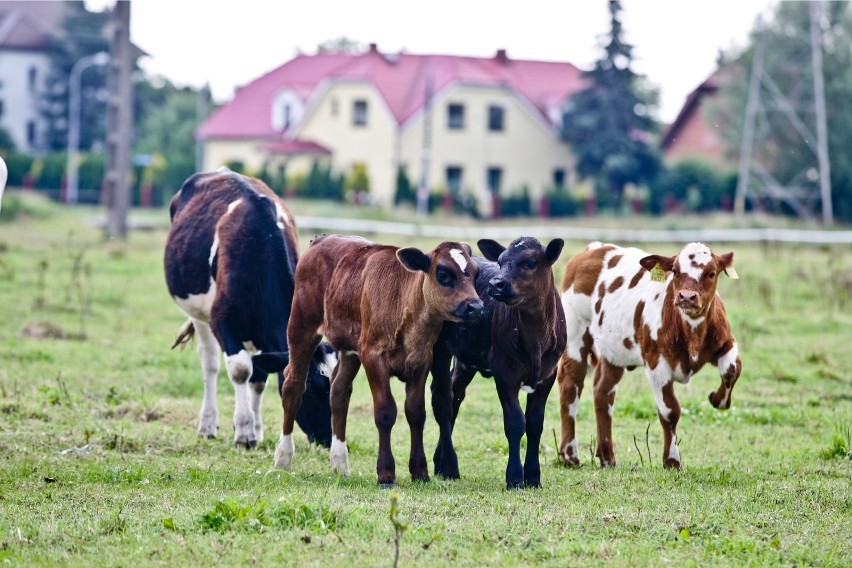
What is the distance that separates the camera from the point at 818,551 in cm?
718

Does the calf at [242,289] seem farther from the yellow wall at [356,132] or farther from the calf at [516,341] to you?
the yellow wall at [356,132]

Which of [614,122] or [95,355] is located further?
[614,122]

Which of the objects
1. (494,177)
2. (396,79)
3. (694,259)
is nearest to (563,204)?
(494,177)

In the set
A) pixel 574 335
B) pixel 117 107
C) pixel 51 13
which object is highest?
pixel 51 13

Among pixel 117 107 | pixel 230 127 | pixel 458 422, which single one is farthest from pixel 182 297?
pixel 230 127

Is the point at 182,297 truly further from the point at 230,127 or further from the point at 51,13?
the point at 51,13

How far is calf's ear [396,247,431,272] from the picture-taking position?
8.74 meters

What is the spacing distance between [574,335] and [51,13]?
283 feet

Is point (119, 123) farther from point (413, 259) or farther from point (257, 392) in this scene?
point (413, 259)

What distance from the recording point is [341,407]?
9516mm

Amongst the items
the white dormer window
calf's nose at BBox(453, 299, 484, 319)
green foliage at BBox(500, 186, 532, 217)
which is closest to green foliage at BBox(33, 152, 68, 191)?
the white dormer window

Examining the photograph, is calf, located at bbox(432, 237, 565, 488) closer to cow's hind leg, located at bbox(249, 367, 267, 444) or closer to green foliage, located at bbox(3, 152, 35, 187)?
cow's hind leg, located at bbox(249, 367, 267, 444)

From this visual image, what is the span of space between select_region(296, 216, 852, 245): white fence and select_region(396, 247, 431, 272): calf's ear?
23112 millimetres

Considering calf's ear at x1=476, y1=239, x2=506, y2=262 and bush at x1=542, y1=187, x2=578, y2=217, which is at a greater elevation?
bush at x1=542, y1=187, x2=578, y2=217
